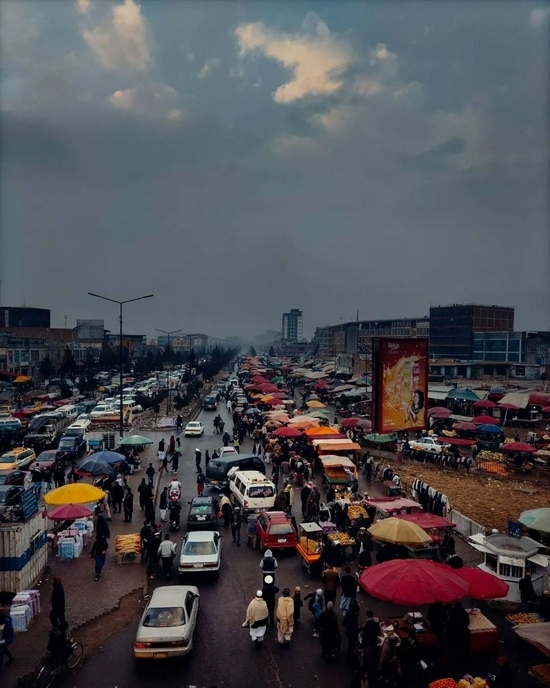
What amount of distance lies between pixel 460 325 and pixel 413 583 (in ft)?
318

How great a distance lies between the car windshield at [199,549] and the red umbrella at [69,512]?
126 inches

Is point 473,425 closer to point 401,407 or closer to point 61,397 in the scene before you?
point 401,407

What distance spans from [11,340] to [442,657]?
8504 cm

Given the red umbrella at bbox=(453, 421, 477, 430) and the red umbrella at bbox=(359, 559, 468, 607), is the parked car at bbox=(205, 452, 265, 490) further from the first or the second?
the red umbrella at bbox=(453, 421, 477, 430)

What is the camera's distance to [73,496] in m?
15.1

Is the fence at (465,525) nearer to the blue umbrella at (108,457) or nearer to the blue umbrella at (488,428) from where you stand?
the blue umbrella at (108,457)

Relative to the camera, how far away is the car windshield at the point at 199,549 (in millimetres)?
13234

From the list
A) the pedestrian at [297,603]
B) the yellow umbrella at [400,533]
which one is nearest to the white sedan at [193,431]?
the yellow umbrella at [400,533]

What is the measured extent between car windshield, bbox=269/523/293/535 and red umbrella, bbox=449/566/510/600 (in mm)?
5434

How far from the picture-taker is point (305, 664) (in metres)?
9.62

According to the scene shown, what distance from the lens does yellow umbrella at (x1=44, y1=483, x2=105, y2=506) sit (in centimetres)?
1491

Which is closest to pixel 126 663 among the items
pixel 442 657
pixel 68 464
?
pixel 442 657

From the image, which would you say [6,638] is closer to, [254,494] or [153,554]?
[153,554]

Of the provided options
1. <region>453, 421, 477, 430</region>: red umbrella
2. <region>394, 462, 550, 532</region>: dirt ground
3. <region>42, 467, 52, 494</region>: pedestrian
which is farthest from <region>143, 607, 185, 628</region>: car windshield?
<region>453, 421, 477, 430</region>: red umbrella
